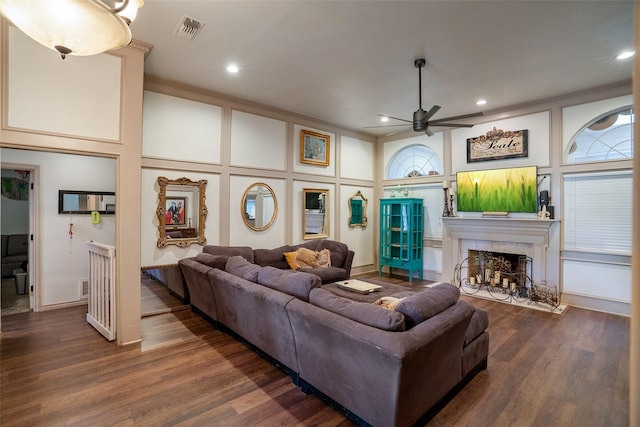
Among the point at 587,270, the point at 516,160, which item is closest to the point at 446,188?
the point at 516,160

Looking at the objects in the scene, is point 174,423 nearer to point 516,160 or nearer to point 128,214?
point 128,214

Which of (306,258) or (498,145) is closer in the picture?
(306,258)

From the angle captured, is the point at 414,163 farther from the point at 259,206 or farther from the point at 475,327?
the point at 475,327

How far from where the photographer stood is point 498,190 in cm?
529

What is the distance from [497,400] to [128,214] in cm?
379

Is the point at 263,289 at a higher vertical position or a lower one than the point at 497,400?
higher

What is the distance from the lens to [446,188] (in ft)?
19.5

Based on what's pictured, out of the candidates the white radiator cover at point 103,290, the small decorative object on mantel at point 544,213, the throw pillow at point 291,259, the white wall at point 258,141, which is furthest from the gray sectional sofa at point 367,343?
the small decorative object on mantel at point 544,213

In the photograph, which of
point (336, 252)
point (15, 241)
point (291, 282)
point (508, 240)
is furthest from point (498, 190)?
point (15, 241)

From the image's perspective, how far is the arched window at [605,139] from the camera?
4301mm

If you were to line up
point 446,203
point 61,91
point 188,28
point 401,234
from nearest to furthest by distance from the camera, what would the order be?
point 61,91 < point 188,28 < point 446,203 < point 401,234

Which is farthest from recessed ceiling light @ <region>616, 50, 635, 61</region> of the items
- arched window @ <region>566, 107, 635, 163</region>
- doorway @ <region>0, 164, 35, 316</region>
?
doorway @ <region>0, 164, 35, 316</region>

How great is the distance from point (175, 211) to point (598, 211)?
20.0ft

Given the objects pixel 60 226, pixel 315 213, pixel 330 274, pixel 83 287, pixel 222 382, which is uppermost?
pixel 315 213
